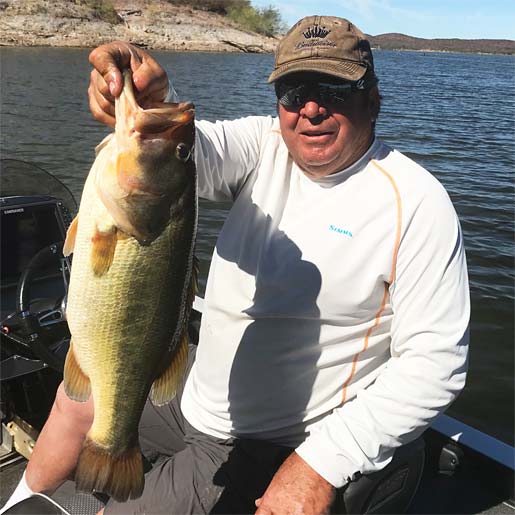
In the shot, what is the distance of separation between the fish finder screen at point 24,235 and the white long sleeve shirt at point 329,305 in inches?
79.1

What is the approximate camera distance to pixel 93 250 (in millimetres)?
2178

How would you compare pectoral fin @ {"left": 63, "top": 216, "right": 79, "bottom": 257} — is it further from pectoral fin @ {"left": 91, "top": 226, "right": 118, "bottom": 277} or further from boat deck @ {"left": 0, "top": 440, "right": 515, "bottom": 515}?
boat deck @ {"left": 0, "top": 440, "right": 515, "bottom": 515}

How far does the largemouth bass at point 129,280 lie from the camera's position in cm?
213

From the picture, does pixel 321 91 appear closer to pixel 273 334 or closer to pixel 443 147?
pixel 273 334

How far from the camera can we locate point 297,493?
7.75 feet

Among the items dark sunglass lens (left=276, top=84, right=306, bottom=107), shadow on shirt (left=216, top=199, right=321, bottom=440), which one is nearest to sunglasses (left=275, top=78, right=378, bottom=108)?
dark sunglass lens (left=276, top=84, right=306, bottom=107)

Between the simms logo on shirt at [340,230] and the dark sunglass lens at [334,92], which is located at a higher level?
the dark sunglass lens at [334,92]

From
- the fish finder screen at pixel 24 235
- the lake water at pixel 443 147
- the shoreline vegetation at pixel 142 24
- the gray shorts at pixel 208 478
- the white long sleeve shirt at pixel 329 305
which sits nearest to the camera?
the white long sleeve shirt at pixel 329 305

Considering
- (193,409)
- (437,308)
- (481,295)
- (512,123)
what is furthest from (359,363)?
(512,123)

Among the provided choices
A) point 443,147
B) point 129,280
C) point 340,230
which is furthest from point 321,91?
point 443,147

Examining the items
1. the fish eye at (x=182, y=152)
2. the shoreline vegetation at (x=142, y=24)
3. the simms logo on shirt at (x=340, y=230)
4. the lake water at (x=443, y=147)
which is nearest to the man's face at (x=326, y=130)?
the simms logo on shirt at (x=340, y=230)

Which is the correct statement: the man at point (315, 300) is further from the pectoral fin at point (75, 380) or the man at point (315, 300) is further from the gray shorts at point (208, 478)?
the pectoral fin at point (75, 380)

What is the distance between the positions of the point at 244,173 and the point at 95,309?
1052 mm

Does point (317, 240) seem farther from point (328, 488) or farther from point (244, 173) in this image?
point (328, 488)
